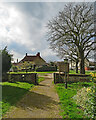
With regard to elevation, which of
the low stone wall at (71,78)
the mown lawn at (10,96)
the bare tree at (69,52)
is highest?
the bare tree at (69,52)

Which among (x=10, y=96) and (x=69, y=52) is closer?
(x=10, y=96)

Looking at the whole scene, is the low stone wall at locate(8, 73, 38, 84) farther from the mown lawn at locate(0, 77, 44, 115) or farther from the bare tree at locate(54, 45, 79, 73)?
the bare tree at locate(54, 45, 79, 73)

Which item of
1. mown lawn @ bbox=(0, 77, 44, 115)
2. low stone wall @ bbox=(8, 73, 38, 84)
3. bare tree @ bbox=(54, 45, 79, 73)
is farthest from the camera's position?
bare tree @ bbox=(54, 45, 79, 73)

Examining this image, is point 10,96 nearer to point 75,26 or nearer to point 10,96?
point 10,96

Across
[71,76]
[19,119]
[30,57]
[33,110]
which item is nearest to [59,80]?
[71,76]

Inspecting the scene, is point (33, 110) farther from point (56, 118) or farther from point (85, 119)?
point (85, 119)

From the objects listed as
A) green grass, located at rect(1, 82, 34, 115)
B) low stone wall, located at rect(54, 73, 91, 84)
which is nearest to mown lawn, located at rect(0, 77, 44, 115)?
green grass, located at rect(1, 82, 34, 115)

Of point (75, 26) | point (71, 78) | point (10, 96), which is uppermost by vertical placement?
point (75, 26)

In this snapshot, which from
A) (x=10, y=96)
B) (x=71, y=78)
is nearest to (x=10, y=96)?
(x=10, y=96)

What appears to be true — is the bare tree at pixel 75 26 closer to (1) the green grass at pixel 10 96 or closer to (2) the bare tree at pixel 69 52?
(2) the bare tree at pixel 69 52

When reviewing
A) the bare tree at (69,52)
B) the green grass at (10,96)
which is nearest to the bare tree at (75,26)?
the bare tree at (69,52)

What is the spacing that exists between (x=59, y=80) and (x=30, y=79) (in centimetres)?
344

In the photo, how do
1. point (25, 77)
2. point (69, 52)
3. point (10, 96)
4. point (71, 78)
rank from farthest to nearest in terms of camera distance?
point (69, 52) < point (25, 77) < point (71, 78) < point (10, 96)

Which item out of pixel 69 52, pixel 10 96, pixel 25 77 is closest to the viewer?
pixel 10 96
